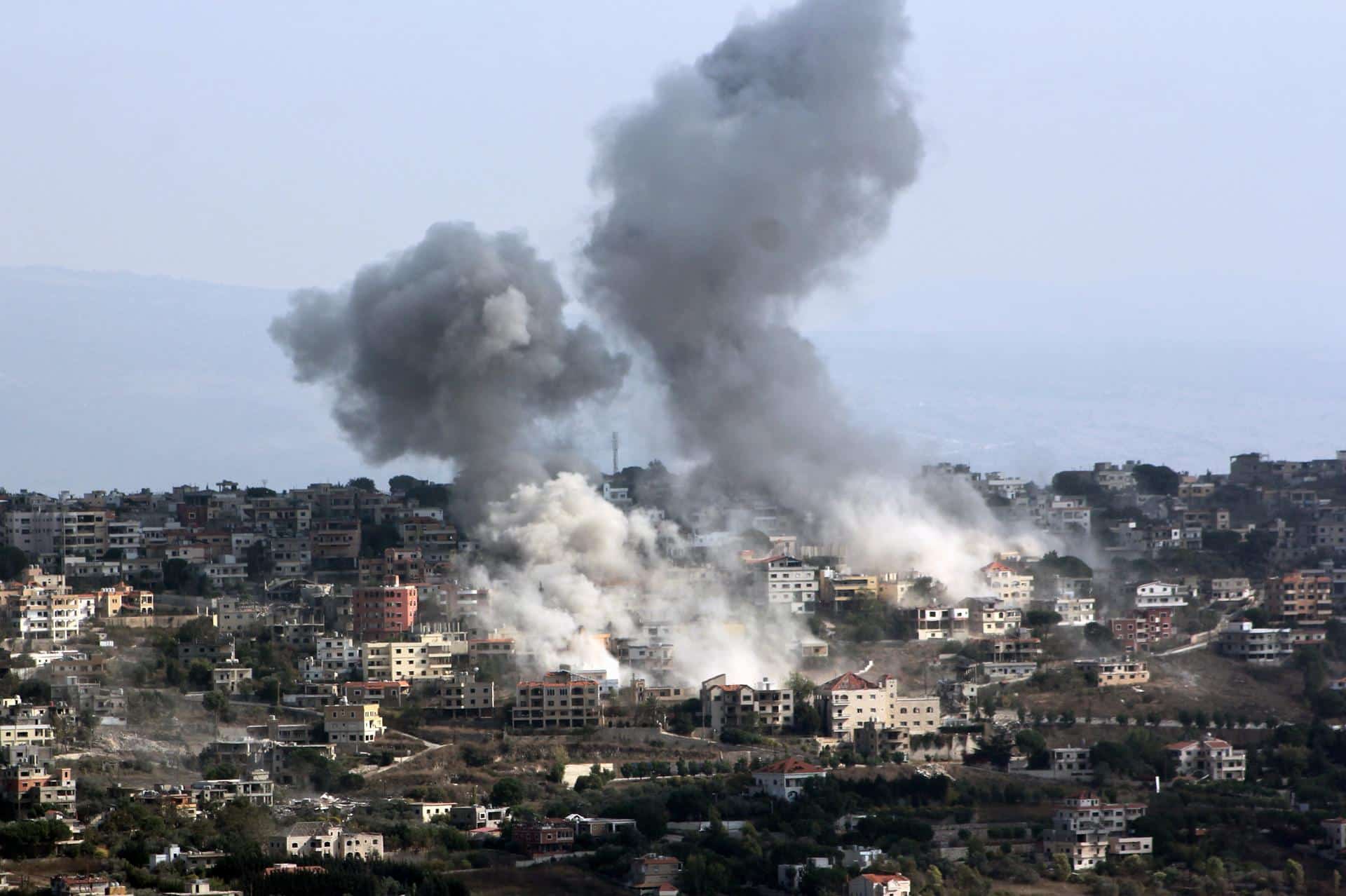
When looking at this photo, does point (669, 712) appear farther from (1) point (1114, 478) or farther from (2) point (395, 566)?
(1) point (1114, 478)

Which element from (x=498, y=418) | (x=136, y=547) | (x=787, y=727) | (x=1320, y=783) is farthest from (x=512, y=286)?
(x=1320, y=783)

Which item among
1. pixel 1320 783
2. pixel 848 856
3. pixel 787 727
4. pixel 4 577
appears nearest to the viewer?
pixel 848 856

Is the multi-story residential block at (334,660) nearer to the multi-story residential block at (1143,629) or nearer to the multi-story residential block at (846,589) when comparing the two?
the multi-story residential block at (846,589)

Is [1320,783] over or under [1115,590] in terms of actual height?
under

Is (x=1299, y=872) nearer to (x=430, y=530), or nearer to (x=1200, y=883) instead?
(x=1200, y=883)

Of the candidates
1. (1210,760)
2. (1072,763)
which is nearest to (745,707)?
(1072,763)

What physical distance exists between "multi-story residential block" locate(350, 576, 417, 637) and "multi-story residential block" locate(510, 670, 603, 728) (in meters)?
4.31

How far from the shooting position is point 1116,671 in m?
48.4

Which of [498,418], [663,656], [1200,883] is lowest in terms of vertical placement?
[1200,883]

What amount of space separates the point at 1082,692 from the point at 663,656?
18.9 feet

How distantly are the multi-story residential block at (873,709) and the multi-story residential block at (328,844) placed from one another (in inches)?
339

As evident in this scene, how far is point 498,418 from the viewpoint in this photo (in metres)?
53.9

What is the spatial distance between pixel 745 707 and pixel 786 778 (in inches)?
166

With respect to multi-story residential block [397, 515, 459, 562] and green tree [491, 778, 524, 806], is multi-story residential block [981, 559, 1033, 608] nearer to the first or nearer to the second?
multi-story residential block [397, 515, 459, 562]
